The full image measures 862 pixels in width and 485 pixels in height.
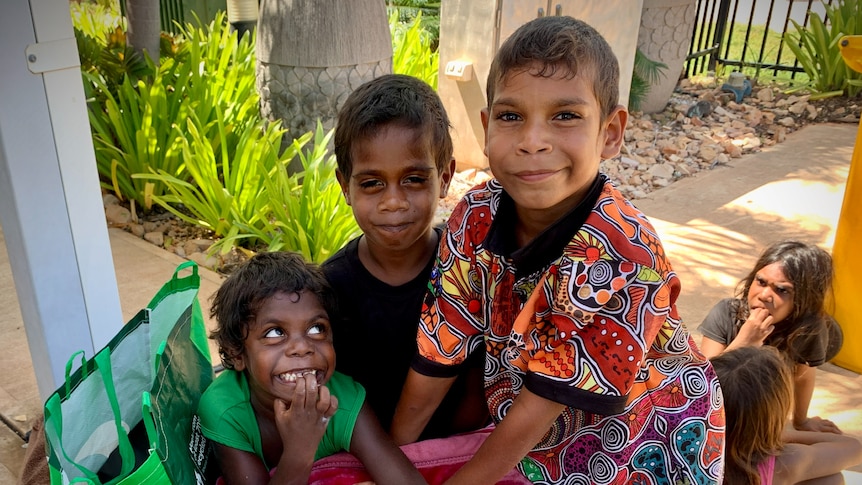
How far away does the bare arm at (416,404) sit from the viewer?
58.2 inches

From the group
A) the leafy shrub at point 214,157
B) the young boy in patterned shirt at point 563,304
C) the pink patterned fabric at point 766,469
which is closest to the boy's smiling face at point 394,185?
the young boy in patterned shirt at point 563,304

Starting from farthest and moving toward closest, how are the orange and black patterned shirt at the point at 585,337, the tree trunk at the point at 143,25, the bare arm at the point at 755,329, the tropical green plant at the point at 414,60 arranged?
1. the tropical green plant at the point at 414,60
2. the tree trunk at the point at 143,25
3. the bare arm at the point at 755,329
4. the orange and black patterned shirt at the point at 585,337

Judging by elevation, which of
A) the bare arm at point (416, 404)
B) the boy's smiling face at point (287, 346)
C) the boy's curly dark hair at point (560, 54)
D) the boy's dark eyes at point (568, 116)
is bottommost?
the bare arm at point (416, 404)

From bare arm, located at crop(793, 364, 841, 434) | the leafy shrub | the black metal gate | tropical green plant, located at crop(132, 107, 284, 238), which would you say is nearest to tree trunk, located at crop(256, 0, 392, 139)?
the leafy shrub

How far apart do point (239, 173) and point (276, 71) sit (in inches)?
36.4

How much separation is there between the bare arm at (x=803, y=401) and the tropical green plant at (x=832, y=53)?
5.63m

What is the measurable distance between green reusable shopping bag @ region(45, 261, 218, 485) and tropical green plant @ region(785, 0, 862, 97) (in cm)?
745

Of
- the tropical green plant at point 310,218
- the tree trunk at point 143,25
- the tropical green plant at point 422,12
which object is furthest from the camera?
the tropical green plant at point 422,12

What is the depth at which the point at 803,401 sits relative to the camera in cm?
264

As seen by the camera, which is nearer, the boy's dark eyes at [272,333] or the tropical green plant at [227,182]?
the boy's dark eyes at [272,333]

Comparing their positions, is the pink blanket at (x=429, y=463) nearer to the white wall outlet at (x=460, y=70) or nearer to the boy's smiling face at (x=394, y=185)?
the boy's smiling face at (x=394, y=185)

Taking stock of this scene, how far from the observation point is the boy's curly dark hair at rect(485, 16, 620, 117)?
3.80 ft

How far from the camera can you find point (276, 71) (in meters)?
4.43

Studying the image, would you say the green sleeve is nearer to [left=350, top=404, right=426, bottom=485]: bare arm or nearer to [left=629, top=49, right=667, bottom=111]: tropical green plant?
[left=350, top=404, right=426, bottom=485]: bare arm
